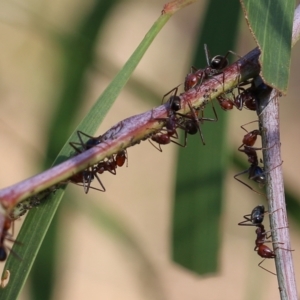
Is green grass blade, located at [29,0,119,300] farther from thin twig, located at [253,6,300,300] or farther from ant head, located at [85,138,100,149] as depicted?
thin twig, located at [253,6,300,300]

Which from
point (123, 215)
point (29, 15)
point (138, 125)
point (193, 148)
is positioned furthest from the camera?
point (29, 15)

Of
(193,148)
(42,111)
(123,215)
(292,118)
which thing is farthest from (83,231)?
(292,118)

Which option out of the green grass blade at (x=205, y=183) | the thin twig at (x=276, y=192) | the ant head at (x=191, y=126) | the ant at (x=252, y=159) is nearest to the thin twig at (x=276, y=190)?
the thin twig at (x=276, y=192)

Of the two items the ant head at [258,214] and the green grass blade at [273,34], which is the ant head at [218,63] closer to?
the green grass blade at [273,34]

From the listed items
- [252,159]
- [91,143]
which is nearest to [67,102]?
[252,159]

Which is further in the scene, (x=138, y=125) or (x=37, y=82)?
(x=37, y=82)

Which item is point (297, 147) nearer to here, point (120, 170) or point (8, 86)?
point (120, 170)

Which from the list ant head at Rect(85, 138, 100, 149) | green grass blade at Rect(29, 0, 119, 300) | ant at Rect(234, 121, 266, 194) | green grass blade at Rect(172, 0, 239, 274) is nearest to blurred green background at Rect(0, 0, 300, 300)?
green grass blade at Rect(29, 0, 119, 300)
